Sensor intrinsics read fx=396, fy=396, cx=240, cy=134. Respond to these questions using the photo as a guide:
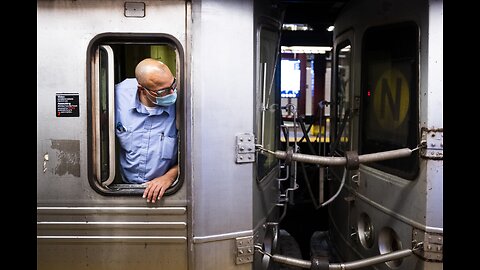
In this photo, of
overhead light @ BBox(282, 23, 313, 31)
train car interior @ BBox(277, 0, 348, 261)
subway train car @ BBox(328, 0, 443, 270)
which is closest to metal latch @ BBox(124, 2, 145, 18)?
train car interior @ BBox(277, 0, 348, 261)

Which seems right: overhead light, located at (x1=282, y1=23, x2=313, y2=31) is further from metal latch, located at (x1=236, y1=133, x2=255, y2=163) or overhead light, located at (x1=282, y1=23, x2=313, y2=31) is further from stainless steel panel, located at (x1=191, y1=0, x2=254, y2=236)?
metal latch, located at (x1=236, y1=133, x2=255, y2=163)

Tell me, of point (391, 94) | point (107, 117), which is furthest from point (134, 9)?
point (391, 94)

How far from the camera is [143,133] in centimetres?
292

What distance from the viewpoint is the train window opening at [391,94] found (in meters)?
3.04

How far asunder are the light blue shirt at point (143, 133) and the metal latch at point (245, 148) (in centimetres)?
48

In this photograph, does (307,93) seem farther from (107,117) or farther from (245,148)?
(107,117)

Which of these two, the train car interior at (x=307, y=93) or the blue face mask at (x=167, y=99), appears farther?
the train car interior at (x=307, y=93)

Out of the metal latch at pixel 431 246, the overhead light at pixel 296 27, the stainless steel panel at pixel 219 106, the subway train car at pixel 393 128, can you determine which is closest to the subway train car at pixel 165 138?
the stainless steel panel at pixel 219 106

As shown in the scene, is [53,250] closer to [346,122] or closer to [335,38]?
[346,122]

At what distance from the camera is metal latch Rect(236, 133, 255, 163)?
9.09 feet

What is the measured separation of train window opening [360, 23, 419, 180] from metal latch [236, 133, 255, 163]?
1.22m

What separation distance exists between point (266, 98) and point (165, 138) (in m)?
1.02

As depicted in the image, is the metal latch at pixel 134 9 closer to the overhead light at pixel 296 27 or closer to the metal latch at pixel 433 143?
the metal latch at pixel 433 143

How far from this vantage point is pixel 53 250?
2852mm
